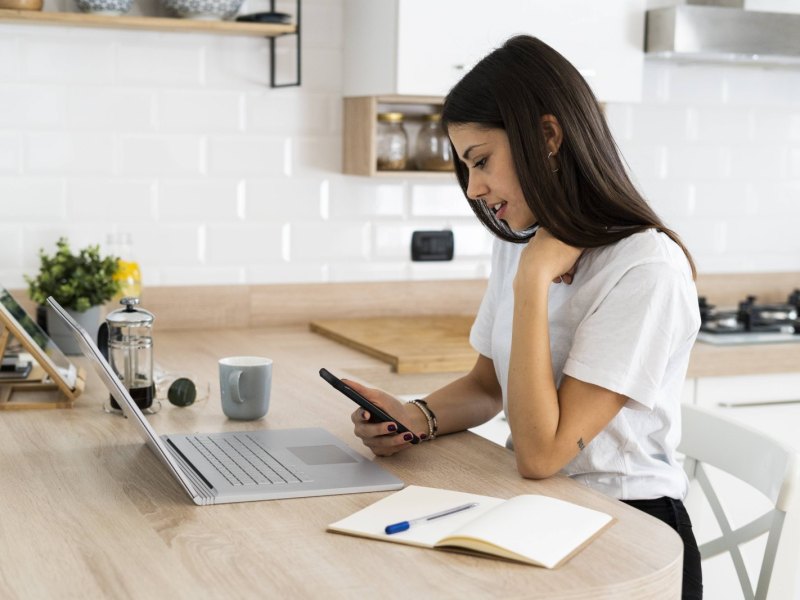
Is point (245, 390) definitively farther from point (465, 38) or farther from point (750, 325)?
point (750, 325)

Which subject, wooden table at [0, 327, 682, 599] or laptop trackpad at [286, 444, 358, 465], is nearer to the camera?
wooden table at [0, 327, 682, 599]

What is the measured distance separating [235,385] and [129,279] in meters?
1.04

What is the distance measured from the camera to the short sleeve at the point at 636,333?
1.52 meters

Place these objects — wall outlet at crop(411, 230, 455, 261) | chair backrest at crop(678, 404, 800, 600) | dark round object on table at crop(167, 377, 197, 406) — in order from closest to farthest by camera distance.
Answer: chair backrest at crop(678, 404, 800, 600) < dark round object on table at crop(167, 377, 197, 406) < wall outlet at crop(411, 230, 455, 261)

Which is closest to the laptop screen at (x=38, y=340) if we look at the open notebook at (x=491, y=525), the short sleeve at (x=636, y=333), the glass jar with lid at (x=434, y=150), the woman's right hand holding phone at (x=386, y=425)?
the woman's right hand holding phone at (x=386, y=425)

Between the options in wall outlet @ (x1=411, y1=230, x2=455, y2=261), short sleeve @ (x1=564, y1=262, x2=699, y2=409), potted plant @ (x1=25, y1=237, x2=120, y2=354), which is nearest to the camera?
short sleeve @ (x1=564, y1=262, x2=699, y2=409)

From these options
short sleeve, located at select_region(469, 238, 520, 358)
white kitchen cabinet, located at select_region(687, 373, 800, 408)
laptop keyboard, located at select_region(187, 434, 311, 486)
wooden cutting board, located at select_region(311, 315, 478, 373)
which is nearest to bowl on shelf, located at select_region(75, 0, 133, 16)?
wooden cutting board, located at select_region(311, 315, 478, 373)

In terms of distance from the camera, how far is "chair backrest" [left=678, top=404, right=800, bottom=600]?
166cm

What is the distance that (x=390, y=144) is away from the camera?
301 centimetres

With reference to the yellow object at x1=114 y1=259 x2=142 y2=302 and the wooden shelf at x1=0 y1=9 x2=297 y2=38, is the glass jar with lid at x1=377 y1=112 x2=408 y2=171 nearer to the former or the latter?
the wooden shelf at x1=0 y1=9 x2=297 y2=38

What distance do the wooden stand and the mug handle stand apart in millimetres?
331

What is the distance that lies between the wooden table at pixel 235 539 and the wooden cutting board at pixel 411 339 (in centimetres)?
76

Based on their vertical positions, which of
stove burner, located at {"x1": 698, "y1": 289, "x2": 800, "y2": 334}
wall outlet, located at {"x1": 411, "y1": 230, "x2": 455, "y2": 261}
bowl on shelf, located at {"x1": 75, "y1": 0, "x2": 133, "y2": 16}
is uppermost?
bowl on shelf, located at {"x1": 75, "y1": 0, "x2": 133, "y2": 16}

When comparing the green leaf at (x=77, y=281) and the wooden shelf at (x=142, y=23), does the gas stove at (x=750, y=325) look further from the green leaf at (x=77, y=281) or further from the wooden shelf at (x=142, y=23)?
the green leaf at (x=77, y=281)
